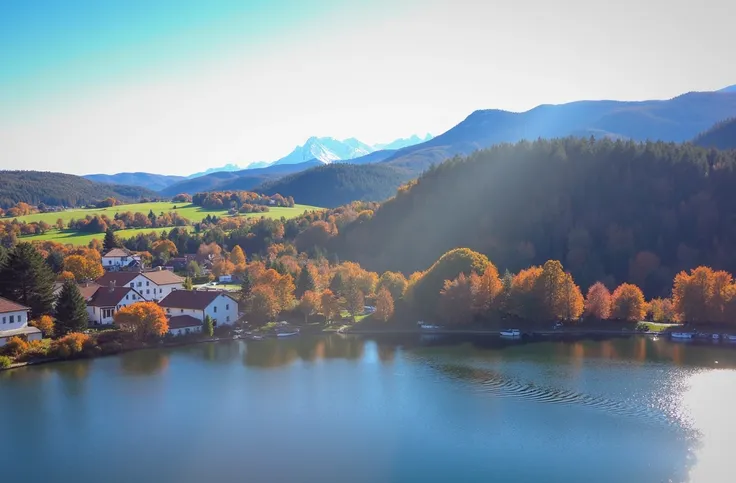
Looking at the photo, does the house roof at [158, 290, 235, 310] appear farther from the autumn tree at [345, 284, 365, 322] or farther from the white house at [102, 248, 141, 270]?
the white house at [102, 248, 141, 270]

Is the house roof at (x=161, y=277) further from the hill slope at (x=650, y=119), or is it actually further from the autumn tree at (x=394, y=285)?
the hill slope at (x=650, y=119)

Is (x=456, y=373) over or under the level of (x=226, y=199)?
under

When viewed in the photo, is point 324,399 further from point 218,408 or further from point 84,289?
point 84,289

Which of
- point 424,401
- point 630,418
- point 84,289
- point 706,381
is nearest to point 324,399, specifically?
point 424,401

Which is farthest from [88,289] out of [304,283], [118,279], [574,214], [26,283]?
[574,214]

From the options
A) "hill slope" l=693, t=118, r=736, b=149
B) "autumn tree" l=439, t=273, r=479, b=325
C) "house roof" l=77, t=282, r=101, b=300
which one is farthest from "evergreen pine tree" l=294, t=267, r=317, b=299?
"hill slope" l=693, t=118, r=736, b=149

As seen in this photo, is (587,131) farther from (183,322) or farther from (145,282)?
(183,322)
